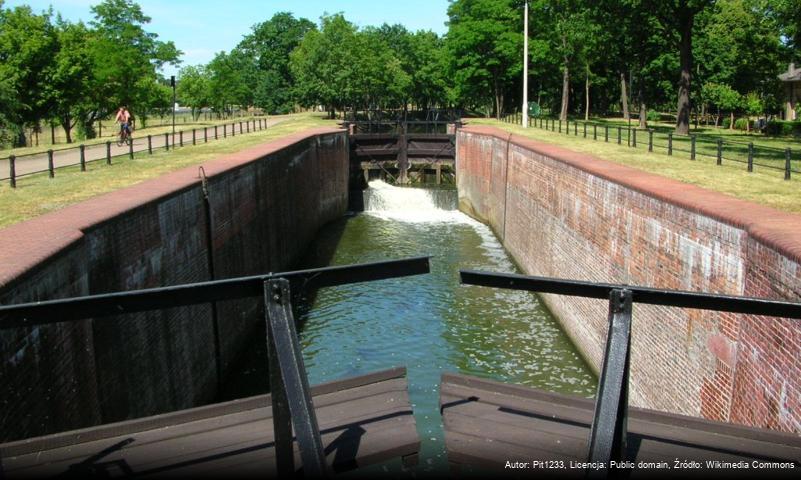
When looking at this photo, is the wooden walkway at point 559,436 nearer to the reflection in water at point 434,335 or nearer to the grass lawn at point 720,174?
the reflection in water at point 434,335

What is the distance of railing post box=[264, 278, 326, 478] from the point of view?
299cm

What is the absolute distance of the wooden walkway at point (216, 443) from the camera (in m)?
4.05

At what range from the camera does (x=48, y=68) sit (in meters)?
40.2

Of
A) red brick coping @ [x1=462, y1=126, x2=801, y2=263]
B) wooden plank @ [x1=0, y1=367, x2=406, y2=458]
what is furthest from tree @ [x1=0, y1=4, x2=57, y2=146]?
wooden plank @ [x1=0, y1=367, x2=406, y2=458]

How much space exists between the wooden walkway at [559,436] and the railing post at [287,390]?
3.89 ft

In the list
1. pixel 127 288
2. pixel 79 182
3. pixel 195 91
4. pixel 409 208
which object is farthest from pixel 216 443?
pixel 195 91

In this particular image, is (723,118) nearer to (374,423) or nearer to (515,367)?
(515,367)

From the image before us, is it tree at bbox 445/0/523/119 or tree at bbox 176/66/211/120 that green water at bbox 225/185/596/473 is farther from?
tree at bbox 176/66/211/120

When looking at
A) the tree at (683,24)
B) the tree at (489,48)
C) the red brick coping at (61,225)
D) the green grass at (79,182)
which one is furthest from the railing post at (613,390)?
the tree at (489,48)

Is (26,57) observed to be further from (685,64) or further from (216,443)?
(216,443)

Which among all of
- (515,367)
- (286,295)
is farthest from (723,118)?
(286,295)

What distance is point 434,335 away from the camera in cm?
1633

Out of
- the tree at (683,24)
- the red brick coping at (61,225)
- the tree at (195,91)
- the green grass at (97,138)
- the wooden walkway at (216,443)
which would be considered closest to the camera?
the wooden walkway at (216,443)

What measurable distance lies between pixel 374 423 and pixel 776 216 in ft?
21.3
